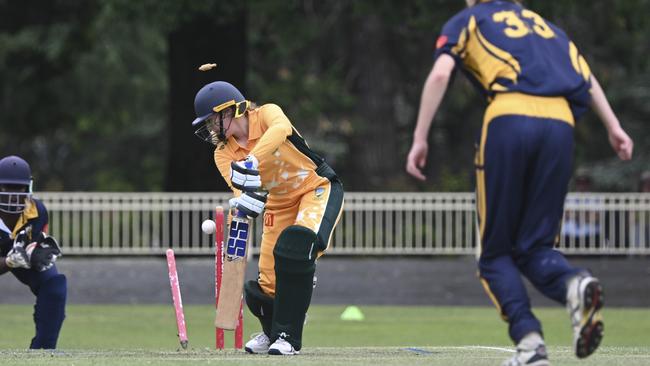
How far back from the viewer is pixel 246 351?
961cm

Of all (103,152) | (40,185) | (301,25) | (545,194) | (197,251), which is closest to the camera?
(545,194)

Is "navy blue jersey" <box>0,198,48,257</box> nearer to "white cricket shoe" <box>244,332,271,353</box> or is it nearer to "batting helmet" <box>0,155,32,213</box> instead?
"batting helmet" <box>0,155,32,213</box>

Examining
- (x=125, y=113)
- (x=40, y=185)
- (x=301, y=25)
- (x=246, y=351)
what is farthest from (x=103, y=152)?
(x=246, y=351)

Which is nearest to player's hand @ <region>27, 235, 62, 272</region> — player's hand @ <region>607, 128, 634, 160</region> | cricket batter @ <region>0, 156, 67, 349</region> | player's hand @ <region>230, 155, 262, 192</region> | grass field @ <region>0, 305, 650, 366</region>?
cricket batter @ <region>0, 156, 67, 349</region>

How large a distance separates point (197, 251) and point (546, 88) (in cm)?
1804

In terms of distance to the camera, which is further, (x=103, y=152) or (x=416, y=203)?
(x=103, y=152)

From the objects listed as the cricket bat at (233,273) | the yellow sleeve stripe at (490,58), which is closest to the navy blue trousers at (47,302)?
the cricket bat at (233,273)

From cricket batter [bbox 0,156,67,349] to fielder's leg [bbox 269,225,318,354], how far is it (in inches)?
91.5

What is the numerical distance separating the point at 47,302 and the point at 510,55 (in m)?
5.07

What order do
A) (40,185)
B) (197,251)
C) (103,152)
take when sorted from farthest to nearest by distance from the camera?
(103,152)
(40,185)
(197,251)

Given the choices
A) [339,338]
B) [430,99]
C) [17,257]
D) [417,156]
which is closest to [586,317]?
[417,156]

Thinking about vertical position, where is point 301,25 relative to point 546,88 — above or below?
below

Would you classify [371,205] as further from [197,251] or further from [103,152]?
[103,152]

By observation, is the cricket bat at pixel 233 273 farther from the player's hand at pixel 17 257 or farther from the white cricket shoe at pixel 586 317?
the white cricket shoe at pixel 586 317
